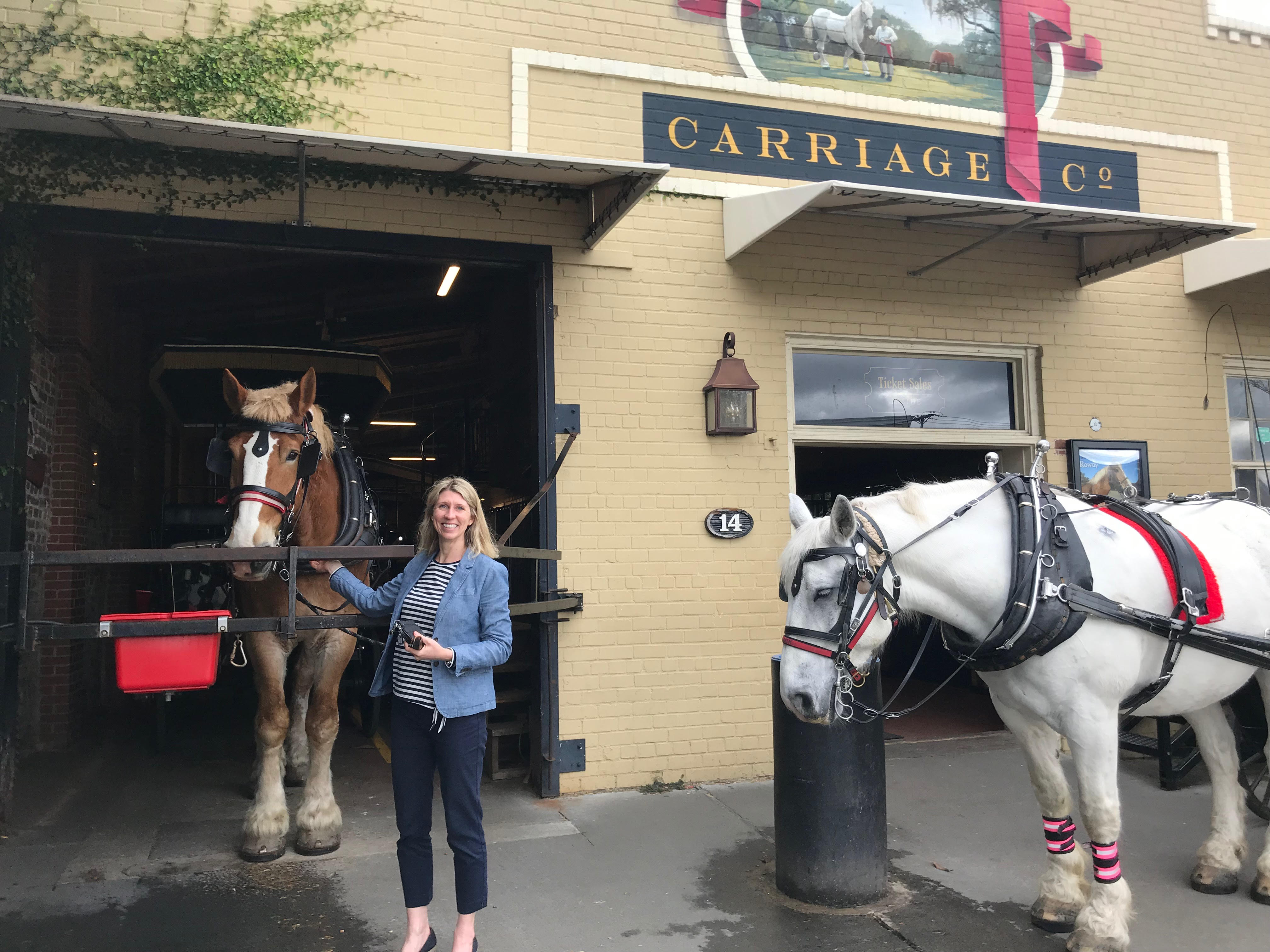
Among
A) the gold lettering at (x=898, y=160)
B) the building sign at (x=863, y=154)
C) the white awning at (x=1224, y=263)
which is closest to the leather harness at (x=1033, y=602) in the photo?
the building sign at (x=863, y=154)

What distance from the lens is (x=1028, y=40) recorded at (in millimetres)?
6941

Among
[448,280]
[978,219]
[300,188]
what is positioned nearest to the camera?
[300,188]

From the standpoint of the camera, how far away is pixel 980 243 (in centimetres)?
582

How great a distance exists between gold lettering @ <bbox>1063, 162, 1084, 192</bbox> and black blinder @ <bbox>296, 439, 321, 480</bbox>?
5.91 m

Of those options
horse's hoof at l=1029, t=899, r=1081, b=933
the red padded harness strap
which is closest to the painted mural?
the red padded harness strap

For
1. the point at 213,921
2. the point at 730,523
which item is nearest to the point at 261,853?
the point at 213,921

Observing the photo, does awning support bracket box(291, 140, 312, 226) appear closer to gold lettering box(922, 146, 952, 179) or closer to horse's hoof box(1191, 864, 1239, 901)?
gold lettering box(922, 146, 952, 179)

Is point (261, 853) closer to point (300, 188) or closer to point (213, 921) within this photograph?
point (213, 921)

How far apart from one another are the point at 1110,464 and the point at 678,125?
401cm

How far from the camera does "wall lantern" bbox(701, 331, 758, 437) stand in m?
5.74

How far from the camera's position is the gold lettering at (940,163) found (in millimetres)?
6605

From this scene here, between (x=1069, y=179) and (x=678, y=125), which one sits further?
(x=1069, y=179)

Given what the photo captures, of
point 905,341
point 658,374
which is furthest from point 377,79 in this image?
point 905,341

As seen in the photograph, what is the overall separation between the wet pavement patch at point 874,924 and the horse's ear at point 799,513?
1.67 meters
